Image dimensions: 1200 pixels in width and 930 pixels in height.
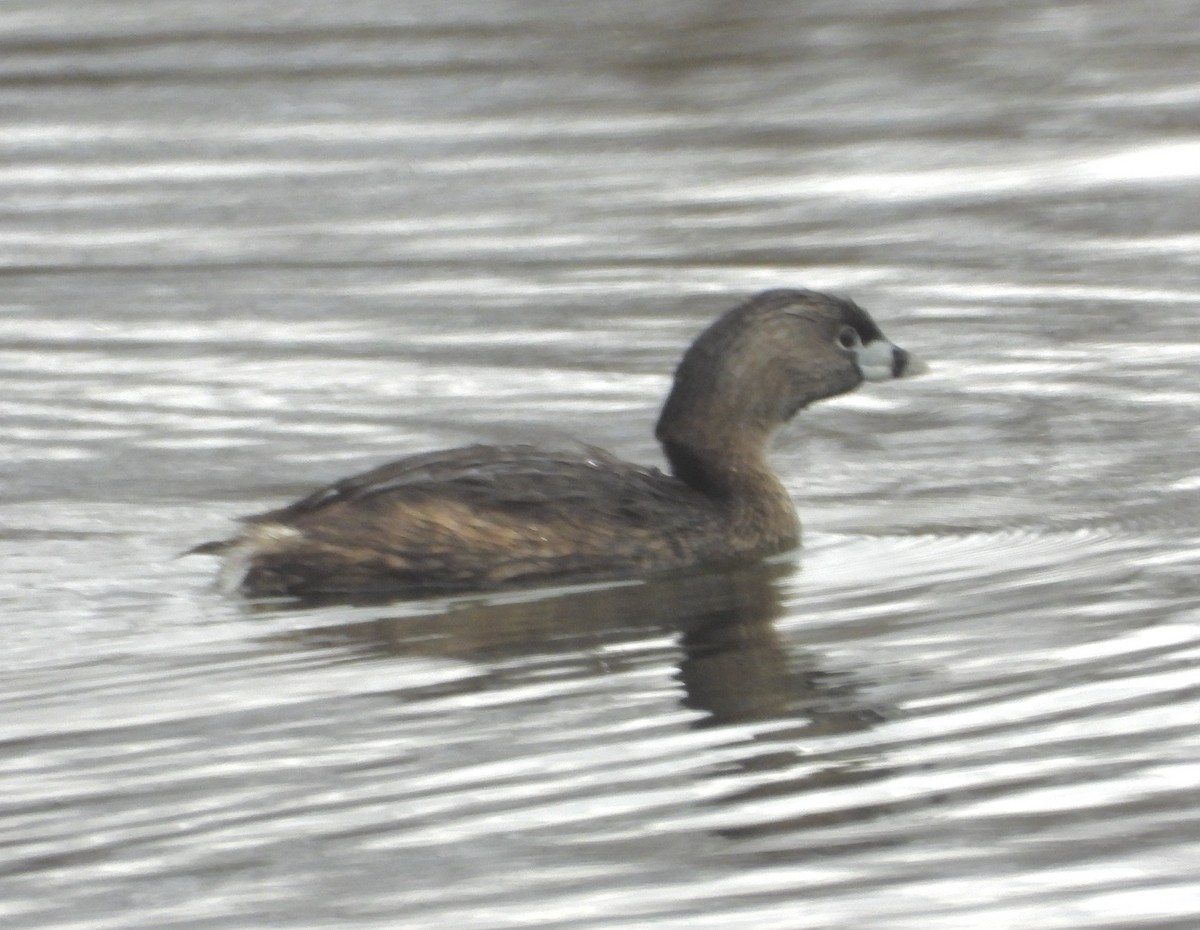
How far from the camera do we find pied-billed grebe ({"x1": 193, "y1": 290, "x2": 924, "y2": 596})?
8.48 metres

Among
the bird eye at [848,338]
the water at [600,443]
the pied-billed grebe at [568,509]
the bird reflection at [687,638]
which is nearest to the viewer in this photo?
the water at [600,443]

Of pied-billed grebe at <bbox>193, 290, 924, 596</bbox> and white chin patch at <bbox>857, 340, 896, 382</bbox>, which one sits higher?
white chin patch at <bbox>857, 340, 896, 382</bbox>

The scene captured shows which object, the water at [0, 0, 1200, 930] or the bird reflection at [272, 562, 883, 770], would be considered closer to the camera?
the water at [0, 0, 1200, 930]

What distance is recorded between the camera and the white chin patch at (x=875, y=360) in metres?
9.47

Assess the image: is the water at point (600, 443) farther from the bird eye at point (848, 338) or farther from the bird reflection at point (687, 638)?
the bird eye at point (848, 338)

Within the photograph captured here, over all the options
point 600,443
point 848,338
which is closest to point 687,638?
point 848,338

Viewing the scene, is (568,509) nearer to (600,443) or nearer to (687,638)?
(687,638)

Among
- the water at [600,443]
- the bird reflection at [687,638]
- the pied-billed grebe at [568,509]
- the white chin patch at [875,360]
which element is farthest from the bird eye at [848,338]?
the bird reflection at [687,638]

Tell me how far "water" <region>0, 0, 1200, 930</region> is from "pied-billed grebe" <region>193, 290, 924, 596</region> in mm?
157

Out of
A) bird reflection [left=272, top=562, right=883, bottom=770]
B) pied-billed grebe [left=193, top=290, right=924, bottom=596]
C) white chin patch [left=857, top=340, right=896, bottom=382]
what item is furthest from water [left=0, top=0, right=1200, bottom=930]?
white chin patch [left=857, top=340, right=896, bottom=382]

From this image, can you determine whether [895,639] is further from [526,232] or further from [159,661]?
[526,232]

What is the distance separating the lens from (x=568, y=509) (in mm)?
8633

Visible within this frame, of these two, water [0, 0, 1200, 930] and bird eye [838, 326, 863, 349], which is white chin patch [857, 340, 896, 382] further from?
water [0, 0, 1200, 930]

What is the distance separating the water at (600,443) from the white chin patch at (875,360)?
0.41 meters
